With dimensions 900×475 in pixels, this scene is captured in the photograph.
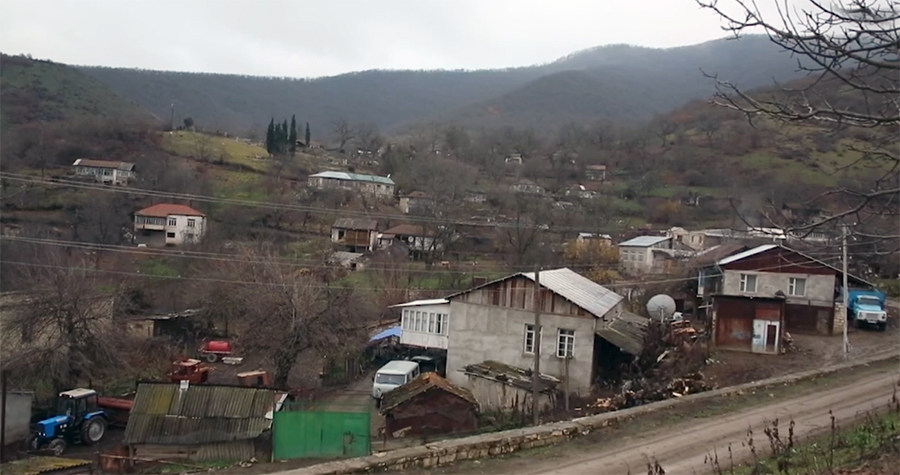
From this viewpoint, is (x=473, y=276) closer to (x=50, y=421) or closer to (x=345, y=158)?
(x=50, y=421)

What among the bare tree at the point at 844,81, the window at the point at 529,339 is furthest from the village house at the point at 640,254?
the bare tree at the point at 844,81

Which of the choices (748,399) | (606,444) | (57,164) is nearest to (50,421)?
(606,444)

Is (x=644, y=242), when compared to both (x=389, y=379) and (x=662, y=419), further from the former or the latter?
(x=662, y=419)

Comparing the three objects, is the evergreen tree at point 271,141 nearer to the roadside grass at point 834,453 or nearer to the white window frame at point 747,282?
the white window frame at point 747,282

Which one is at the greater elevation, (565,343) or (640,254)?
(640,254)

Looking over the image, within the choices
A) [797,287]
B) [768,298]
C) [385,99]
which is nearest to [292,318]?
[768,298]

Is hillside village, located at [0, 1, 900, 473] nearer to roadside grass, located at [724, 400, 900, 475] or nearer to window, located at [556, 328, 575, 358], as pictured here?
window, located at [556, 328, 575, 358]
